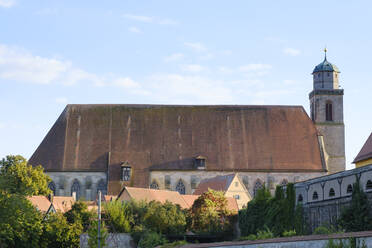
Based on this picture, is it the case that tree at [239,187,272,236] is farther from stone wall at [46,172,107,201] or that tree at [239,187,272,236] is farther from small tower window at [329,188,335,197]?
stone wall at [46,172,107,201]

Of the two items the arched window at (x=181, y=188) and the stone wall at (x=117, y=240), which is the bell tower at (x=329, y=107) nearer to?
the arched window at (x=181, y=188)

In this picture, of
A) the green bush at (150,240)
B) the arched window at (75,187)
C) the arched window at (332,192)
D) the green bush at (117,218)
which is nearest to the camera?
the arched window at (332,192)

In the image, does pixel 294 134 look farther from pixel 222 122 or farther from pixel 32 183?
pixel 32 183

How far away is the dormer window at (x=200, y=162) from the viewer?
72188 millimetres

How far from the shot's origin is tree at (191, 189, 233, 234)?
5316cm

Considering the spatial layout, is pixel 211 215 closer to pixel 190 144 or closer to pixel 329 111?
pixel 190 144

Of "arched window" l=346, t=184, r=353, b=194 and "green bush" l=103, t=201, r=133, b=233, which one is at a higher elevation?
"arched window" l=346, t=184, r=353, b=194

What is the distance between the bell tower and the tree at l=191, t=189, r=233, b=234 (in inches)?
893

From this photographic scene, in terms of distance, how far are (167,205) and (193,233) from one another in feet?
9.48

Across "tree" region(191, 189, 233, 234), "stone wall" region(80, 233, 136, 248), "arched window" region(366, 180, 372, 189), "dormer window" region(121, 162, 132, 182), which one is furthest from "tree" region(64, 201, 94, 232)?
"arched window" region(366, 180, 372, 189)

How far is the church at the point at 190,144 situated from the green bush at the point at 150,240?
23141mm

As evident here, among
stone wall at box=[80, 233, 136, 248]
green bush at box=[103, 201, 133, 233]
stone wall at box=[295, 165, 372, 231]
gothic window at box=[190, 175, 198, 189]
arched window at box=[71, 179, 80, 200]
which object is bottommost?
stone wall at box=[80, 233, 136, 248]

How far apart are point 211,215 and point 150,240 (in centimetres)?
830

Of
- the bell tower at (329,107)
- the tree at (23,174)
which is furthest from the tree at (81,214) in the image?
the bell tower at (329,107)
